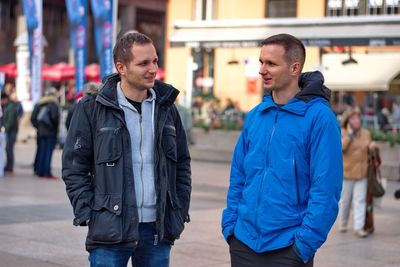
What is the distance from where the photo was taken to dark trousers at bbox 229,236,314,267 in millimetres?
4004

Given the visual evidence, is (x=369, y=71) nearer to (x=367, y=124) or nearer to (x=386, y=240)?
(x=367, y=124)

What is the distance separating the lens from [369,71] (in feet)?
86.8

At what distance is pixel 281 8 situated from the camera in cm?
3341

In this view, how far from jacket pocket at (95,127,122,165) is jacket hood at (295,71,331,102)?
0.98 meters

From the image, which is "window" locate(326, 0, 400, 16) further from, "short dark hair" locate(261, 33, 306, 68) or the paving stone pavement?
"short dark hair" locate(261, 33, 306, 68)

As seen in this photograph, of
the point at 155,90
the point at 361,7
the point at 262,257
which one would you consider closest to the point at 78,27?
the point at 361,7

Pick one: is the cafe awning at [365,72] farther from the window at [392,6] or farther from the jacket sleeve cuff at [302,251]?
the jacket sleeve cuff at [302,251]

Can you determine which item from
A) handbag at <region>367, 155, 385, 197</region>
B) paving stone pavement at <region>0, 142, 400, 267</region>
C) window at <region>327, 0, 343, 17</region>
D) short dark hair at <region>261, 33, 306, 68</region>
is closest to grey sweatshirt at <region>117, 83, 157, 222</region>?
short dark hair at <region>261, 33, 306, 68</region>

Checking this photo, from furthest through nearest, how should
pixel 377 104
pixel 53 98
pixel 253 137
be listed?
pixel 377 104
pixel 53 98
pixel 253 137

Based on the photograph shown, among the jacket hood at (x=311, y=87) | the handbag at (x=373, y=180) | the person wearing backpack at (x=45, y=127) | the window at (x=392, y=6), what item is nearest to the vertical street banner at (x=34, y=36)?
the person wearing backpack at (x=45, y=127)

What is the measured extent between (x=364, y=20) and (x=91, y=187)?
19840mm

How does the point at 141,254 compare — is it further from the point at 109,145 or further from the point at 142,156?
the point at 109,145

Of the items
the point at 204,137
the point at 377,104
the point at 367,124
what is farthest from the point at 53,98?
the point at 377,104

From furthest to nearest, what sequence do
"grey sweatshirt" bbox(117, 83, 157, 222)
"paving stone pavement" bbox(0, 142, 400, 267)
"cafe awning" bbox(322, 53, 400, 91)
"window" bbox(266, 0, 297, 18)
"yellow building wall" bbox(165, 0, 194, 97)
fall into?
"yellow building wall" bbox(165, 0, 194, 97) → "window" bbox(266, 0, 297, 18) → "cafe awning" bbox(322, 53, 400, 91) → "paving stone pavement" bbox(0, 142, 400, 267) → "grey sweatshirt" bbox(117, 83, 157, 222)
